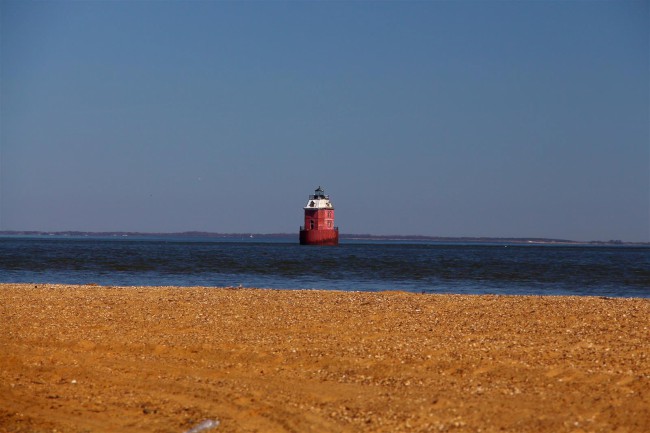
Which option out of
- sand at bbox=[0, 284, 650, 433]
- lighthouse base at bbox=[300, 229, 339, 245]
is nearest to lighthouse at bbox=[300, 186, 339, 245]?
lighthouse base at bbox=[300, 229, 339, 245]

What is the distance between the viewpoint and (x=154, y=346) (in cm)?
1300

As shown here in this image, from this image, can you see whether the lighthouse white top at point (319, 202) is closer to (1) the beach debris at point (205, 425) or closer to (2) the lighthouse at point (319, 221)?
(2) the lighthouse at point (319, 221)

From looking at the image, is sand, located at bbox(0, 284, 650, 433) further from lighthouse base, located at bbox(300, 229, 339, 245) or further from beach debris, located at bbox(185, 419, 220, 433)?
lighthouse base, located at bbox(300, 229, 339, 245)

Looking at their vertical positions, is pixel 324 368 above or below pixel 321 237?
below

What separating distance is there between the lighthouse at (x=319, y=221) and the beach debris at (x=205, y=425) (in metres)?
98.2

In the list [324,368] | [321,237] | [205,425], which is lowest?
[205,425]

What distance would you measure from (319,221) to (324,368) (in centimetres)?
9645

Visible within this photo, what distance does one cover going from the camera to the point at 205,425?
8.51 m

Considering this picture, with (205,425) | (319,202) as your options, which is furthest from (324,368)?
(319,202)

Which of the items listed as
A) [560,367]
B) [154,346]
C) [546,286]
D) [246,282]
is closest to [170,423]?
[154,346]

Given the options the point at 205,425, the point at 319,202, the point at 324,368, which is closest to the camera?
the point at 205,425

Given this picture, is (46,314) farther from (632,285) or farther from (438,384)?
(632,285)

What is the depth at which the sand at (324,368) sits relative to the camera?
881 cm

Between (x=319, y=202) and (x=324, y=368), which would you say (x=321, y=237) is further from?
(x=324, y=368)
